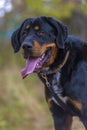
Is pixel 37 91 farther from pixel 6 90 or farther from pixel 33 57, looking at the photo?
pixel 33 57

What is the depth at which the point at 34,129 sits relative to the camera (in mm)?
13984

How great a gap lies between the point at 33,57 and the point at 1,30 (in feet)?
35.7

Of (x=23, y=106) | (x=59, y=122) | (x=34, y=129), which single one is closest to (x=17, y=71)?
(x=23, y=106)

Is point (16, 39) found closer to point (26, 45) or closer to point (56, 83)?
point (26, 45)

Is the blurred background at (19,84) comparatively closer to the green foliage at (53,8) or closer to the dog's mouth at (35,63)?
the green foliage at (53,8)

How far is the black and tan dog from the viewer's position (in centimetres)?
671

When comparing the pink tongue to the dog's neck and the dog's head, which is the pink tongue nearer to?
the dog's head

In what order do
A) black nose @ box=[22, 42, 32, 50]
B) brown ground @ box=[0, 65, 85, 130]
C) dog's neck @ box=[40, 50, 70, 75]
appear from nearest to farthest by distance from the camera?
black nose @ box=[22, 42, 32, 50] < dog's neck @ box=[40, 50, 70, 75] < brown ground @ box=[0, 65, 85, 130]

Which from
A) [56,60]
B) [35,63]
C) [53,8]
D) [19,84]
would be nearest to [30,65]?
[35,63]

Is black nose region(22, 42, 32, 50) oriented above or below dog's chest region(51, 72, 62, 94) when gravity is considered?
above

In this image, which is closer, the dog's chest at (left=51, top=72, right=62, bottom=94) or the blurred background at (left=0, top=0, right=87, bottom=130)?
the dog's chest at (left=51, top=72, right=62, bottom=94)

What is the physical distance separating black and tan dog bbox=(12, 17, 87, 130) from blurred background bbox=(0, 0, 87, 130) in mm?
4817

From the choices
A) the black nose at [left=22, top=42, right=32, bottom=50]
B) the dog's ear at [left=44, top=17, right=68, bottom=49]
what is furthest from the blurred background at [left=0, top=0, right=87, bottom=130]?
the black nose at [left=22, top=42, right=32, bottom=50]

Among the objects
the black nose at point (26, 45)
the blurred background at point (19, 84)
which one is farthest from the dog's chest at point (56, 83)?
the blurred background at point (19, 84)
